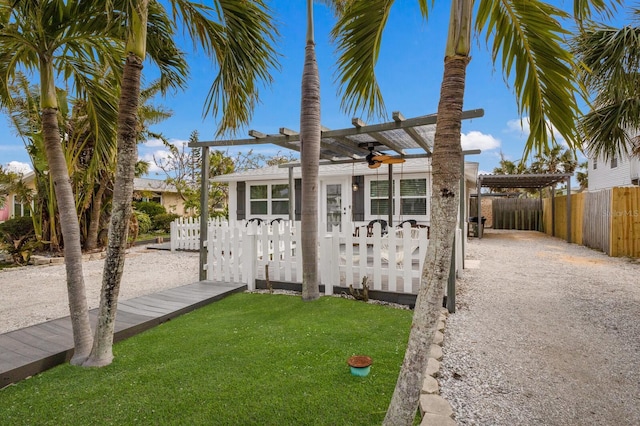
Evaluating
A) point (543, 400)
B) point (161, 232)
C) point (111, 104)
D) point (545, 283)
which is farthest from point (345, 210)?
point (161, 232)

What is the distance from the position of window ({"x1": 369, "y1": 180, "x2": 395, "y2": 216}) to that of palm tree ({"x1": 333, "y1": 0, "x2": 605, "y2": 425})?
698 cm

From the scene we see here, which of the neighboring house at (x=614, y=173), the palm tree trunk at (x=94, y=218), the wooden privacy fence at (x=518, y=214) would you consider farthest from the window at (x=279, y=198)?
the wooden privacy fence at (x=518, y=214)

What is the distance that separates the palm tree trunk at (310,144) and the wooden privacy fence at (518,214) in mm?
19989

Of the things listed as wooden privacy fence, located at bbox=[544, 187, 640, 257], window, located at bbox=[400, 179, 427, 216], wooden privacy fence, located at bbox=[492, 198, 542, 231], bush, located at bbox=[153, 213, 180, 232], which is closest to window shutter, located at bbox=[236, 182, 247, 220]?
window, located at bbox=[400, 179, 427, 216]

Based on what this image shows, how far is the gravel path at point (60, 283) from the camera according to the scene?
4848mm

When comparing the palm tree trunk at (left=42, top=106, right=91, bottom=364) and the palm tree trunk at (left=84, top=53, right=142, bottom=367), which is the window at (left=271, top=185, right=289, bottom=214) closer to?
the palm tree trunk at (left=42, top=106, right=91, bottom=364)

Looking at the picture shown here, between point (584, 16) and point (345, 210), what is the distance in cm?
980

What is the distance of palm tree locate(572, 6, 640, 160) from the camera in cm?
542

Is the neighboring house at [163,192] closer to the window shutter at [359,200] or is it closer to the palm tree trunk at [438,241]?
the window shutter at [359,200]

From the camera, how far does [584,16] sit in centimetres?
230

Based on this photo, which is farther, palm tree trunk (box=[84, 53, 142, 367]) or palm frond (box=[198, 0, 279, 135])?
palm frond (box=[198, 0, 279, 135])

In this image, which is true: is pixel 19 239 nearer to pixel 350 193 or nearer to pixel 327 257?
pixel 327 257

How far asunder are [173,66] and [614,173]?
60.0 feet

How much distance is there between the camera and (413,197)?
1115 centimetres
